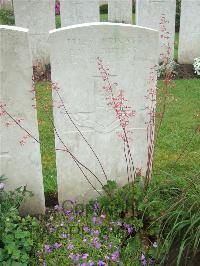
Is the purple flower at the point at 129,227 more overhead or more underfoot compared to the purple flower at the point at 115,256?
more overhead

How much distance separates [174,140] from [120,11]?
4354mm

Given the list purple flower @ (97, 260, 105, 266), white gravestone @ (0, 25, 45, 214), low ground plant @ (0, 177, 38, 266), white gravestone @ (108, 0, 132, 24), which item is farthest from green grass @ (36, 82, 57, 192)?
white gravestone @ (108, 0, 132, 24)

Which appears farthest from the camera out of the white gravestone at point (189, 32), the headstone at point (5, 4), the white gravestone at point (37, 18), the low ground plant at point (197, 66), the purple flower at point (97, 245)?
the headstone at point (5, 4)

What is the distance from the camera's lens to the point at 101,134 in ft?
11.4

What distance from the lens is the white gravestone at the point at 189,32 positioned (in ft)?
25.1

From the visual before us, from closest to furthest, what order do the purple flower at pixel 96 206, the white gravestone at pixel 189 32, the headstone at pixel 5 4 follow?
the purple flower at pixel 96 206 → the white gravestone at pixel 189 32 → the headstone at pixel 5 4

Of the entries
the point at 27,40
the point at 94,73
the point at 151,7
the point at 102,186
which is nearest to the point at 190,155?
the point at 102,186

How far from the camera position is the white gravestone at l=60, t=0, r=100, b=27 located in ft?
24.8

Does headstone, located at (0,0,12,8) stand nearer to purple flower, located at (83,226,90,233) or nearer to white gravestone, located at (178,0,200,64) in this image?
white gravestone, located at (178,0,200,64)

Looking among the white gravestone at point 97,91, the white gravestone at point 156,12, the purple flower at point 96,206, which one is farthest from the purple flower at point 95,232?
the white gravestone at point 156,12

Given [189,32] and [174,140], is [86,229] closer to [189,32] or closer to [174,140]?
[174,140]

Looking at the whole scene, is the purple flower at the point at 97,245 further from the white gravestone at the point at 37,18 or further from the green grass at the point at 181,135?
the white gravestone at the point at 37,18

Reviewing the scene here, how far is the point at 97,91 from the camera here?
10.9 feet

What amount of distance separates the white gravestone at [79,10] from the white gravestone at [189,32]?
1.56 m
